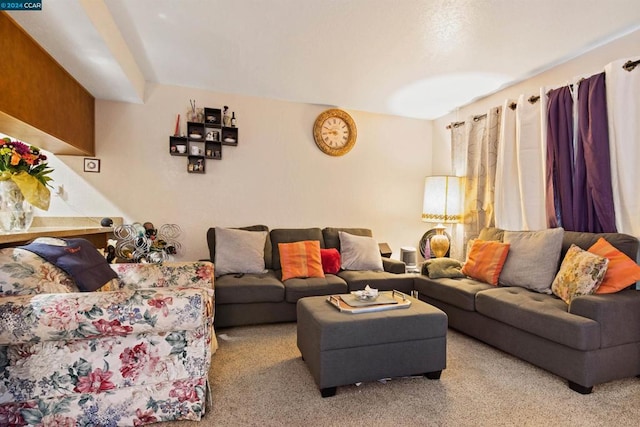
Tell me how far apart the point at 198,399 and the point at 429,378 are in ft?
4.57

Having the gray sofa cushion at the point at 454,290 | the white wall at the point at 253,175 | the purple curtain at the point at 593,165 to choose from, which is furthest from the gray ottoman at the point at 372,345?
the white wall at the point at 253,175

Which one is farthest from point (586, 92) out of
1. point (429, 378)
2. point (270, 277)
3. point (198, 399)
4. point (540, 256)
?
point (198, 399)

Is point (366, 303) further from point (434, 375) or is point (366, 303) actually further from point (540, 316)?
point (540, 316)

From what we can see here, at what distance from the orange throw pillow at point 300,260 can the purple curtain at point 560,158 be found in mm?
2201

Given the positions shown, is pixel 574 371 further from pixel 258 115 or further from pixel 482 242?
pixel 258 115

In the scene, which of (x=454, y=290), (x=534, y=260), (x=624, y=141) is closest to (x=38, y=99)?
(x=454, y=290)

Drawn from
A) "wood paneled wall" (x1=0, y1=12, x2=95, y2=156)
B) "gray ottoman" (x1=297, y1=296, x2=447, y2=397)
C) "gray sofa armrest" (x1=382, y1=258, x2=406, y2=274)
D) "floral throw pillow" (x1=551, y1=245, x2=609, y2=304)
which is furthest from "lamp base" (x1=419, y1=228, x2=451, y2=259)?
"wood paneled wall" (x1=0, y1=12, x2=95, y2=156)

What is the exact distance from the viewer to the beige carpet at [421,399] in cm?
168

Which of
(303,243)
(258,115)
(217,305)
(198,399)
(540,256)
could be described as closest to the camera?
(198,399)

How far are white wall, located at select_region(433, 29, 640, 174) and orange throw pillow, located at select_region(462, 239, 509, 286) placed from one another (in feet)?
4.98

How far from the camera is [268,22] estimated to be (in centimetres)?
236

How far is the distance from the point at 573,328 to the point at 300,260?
2229 mm

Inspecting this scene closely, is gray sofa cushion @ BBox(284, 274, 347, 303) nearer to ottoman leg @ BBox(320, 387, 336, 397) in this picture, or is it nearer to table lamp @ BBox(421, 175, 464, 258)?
ottoman leg @ BBox(320, 387, 336, 397)

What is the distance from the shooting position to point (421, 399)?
186 cm
